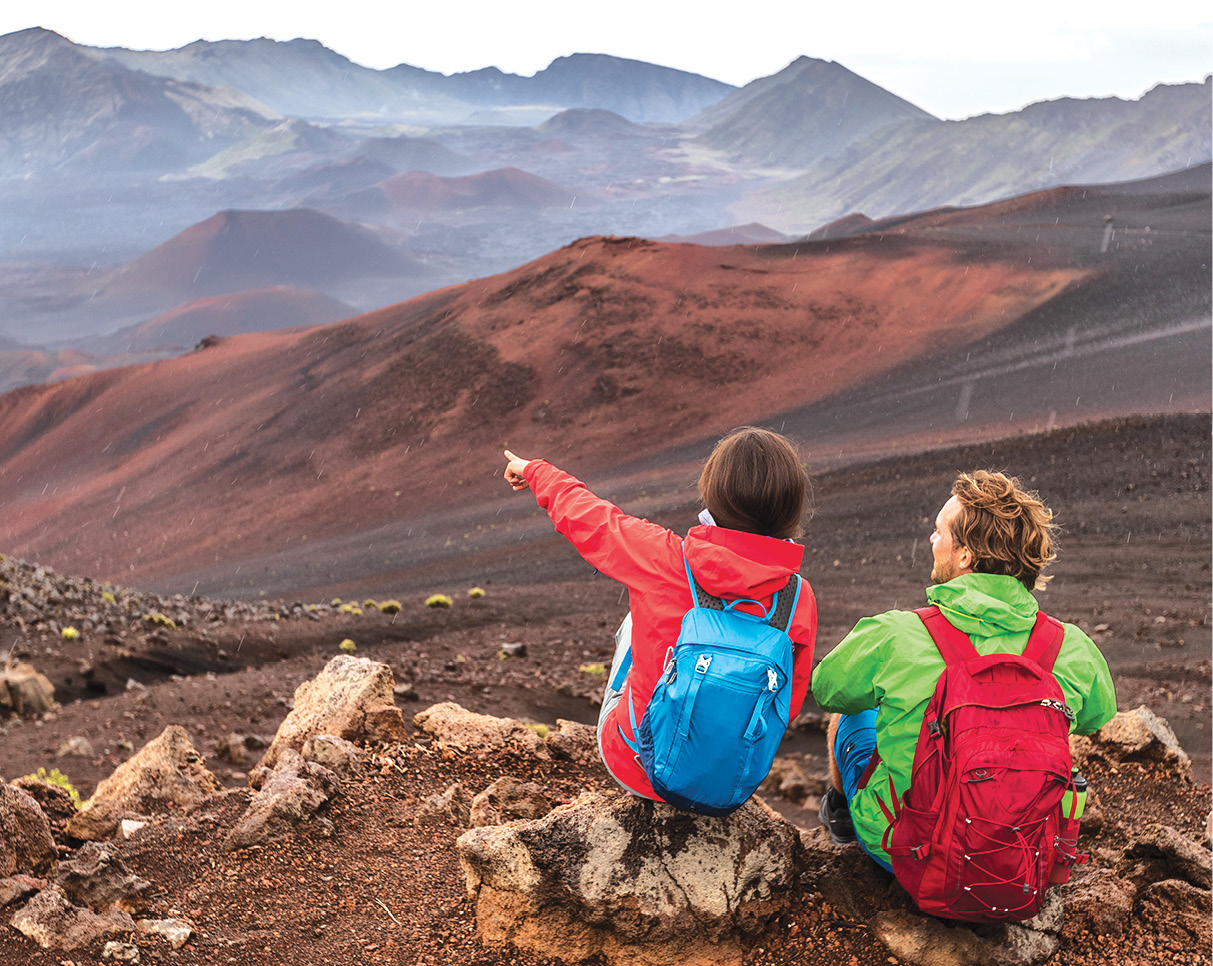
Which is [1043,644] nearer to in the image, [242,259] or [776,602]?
[776,602]

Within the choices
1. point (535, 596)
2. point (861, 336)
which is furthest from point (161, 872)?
point (861, 336)

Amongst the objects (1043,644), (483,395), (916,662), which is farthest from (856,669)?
(483,395)

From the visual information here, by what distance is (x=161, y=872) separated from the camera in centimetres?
314

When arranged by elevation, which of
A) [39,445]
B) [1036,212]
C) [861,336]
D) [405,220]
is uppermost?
[405,220]

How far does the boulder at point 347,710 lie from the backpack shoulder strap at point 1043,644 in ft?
9.96

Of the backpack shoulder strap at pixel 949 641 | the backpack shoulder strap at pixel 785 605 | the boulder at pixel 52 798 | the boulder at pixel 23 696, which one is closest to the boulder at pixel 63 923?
the boulder at pixel 52 798

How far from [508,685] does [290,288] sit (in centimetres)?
9845

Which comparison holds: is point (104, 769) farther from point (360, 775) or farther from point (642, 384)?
point (642, 384)

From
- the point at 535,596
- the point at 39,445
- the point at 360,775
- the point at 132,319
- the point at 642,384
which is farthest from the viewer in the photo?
the point at 132,319

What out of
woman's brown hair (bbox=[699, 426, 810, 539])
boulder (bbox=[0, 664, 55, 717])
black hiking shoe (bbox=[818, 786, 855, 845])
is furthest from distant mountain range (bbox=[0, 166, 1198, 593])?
woman's brown hair (bbox=[699, 426, 810, 539])

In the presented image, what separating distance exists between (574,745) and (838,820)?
1.51 metres

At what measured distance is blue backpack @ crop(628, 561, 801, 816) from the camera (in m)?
2.14

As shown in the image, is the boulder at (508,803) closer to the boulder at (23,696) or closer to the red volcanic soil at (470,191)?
the boulder at (23,696)

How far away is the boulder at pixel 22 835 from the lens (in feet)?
10.3
